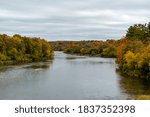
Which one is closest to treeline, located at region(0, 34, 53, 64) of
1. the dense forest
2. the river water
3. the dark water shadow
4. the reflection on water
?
the dense forest

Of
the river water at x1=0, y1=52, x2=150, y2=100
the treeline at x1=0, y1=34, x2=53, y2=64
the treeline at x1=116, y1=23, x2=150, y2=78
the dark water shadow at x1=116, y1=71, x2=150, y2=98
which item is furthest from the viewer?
the treeline at x1=0, y1=34, x2=53, y2=64

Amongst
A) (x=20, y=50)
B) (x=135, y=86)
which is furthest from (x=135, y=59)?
(x=20, y=50)

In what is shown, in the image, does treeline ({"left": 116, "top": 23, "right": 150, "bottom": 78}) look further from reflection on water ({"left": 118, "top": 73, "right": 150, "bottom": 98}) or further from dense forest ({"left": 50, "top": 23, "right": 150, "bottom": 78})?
reflection on water ({"left": 118, "top": 73, "right": 150, "bottom": 98})

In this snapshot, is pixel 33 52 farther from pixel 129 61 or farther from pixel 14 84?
pixel 14 84

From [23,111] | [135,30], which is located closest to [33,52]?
[135,30]

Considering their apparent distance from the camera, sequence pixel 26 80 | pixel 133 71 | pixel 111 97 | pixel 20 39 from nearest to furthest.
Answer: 1. pixel 111 97
2. pixel 26 80
3. pixel 133 71
4. pixel 20 39

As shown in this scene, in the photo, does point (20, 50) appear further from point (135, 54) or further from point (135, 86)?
point (135, 86)

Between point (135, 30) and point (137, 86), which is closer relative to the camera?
point (137, 86)

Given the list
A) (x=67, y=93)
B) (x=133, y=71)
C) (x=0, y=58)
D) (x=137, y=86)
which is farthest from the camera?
(x=0, y=58)
